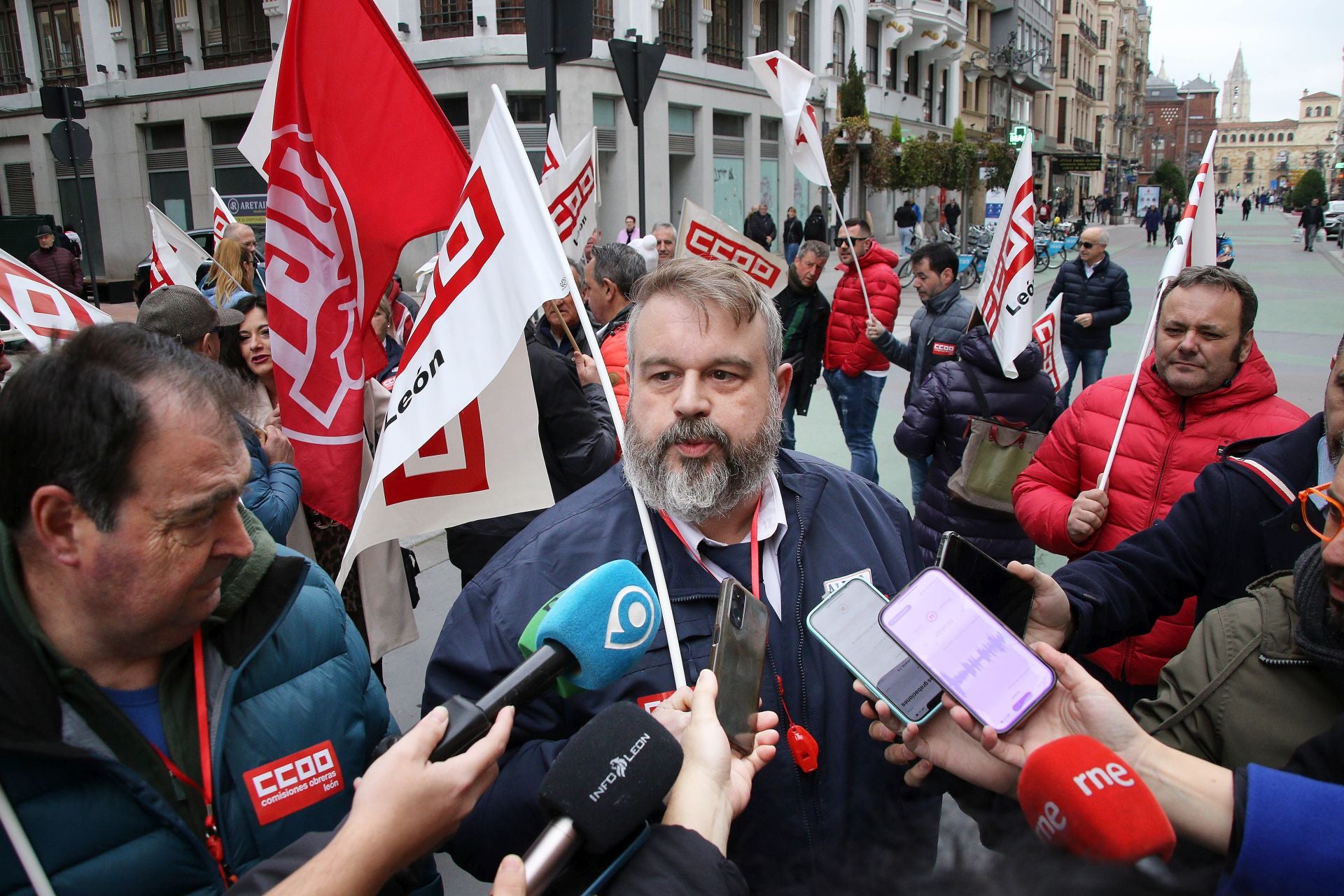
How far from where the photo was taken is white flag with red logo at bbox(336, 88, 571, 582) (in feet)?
7.76

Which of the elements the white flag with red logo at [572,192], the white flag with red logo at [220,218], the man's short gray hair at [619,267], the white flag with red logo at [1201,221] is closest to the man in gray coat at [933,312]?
the white flag with red logo at [1201,221]

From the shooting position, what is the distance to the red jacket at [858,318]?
6.88m

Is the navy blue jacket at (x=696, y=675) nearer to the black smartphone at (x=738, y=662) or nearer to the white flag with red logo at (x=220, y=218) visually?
the black smartphone at (x=738, y=662)

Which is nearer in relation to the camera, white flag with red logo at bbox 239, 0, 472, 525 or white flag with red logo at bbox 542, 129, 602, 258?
white flag with red logo at bbox 239, 0, 472, 525

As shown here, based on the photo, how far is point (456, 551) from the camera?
3848 mm

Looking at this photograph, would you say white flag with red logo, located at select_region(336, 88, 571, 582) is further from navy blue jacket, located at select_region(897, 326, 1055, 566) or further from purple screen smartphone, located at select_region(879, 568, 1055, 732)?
navy blue jacket, located at select_region(897, 326, 1055, 566)

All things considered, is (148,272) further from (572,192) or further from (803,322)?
(803,322)

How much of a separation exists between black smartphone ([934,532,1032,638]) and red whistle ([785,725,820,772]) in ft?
1.36

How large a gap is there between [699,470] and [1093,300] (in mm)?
7715

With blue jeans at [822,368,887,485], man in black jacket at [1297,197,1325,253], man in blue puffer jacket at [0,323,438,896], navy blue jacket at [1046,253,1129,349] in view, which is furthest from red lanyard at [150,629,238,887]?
man in black jacket at [1297,197,1325,253]

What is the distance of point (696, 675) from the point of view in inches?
71.0

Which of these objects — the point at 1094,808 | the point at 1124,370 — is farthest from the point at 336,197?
the point at 1124,370

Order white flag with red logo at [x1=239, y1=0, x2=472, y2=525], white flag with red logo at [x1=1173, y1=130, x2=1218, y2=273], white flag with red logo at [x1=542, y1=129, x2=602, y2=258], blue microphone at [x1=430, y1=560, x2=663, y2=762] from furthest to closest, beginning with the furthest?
white flag with red logo at [x1=542, y1=129, x2=602, y2=258], white flag with red logo at [x1=1173, y1=130, x2=1218, y2=273], white flag with red logo at [x1=239, y1=0, x2=472, y2=525], blue microphone at [x1=430, y1=560, x2=663, y2=762]

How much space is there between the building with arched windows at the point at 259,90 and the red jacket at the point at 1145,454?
19229 mm
